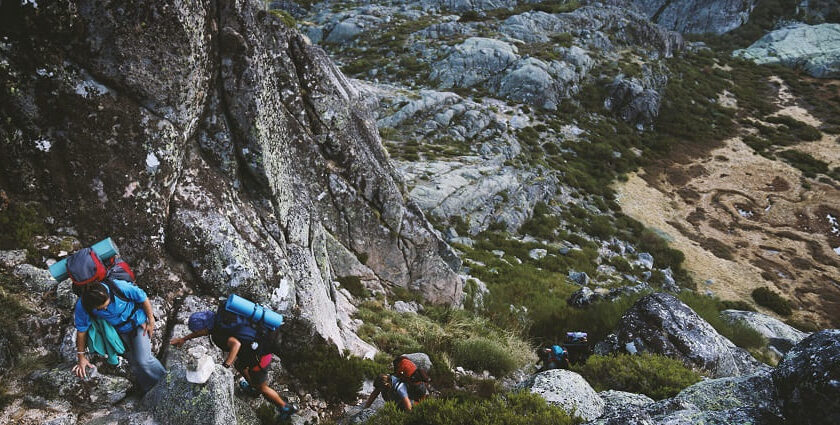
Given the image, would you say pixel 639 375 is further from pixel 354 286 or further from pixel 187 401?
pixel 187 401

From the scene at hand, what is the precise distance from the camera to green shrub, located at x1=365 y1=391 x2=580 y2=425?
5.55 meters

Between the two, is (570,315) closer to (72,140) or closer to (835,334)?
(835,334)

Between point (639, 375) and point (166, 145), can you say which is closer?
point (166, 145)

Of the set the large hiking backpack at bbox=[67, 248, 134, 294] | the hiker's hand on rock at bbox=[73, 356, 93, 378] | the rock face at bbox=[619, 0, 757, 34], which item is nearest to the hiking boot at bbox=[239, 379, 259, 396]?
the hiker's hand on rock at bbox=[73, 356, 93, 378]

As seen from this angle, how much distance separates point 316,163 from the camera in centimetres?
1189

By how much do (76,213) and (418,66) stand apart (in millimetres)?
47273

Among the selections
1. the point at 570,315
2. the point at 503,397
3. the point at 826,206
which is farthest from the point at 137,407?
the point at 826,206

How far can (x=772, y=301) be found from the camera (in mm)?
23109

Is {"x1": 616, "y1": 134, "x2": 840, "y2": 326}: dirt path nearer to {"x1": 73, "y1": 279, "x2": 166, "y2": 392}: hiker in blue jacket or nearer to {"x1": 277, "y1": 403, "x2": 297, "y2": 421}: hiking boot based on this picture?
{"x1": 277, "y1": 403, "x2": 297, "y2": 421}: hiking boot

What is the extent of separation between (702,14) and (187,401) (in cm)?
11836

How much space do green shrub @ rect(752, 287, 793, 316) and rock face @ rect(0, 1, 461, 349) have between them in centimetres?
2605

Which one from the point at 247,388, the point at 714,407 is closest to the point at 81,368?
the point at 247,388

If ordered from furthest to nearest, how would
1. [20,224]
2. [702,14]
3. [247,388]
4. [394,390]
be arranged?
[702,14], [394,390], [247,388], [20,224]

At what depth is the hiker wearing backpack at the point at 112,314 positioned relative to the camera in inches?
175
